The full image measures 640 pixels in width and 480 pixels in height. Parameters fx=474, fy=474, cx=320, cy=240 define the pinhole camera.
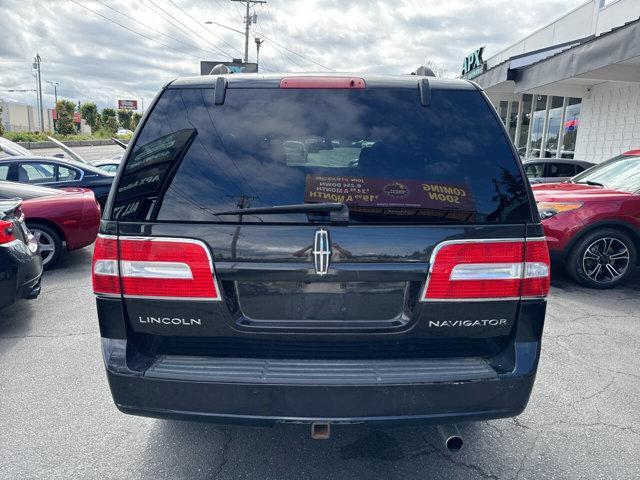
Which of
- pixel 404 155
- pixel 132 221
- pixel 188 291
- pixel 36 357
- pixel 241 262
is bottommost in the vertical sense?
pixel 36 357

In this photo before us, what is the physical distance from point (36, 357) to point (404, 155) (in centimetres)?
342

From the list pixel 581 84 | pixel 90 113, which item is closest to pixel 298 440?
pixel 581 84

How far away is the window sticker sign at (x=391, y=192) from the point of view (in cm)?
202

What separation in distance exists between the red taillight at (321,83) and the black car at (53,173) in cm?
723

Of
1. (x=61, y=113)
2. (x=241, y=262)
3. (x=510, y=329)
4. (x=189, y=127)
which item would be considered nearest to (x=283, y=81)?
(x=189, y=127)

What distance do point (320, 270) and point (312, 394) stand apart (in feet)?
1.68

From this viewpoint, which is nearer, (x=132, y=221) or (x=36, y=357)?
(x=132, y=221)

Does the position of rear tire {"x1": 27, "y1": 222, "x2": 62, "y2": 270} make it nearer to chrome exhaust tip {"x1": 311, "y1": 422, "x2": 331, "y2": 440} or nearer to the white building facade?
chrome exhaust tip {"x1": 311, "y1": 422, "x2": 331, "y2": 440}

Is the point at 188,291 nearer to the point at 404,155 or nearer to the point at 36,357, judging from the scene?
the point at 404,155

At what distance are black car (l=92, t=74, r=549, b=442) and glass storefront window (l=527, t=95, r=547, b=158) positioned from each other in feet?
58.1

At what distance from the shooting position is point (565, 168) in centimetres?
1046

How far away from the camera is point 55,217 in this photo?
247 inches

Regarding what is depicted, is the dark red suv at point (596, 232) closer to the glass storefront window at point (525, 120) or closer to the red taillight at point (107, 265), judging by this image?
the red taillight at point (107, 265)

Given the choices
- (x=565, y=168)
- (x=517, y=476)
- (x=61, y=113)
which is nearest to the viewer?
(x=517, y=476)
